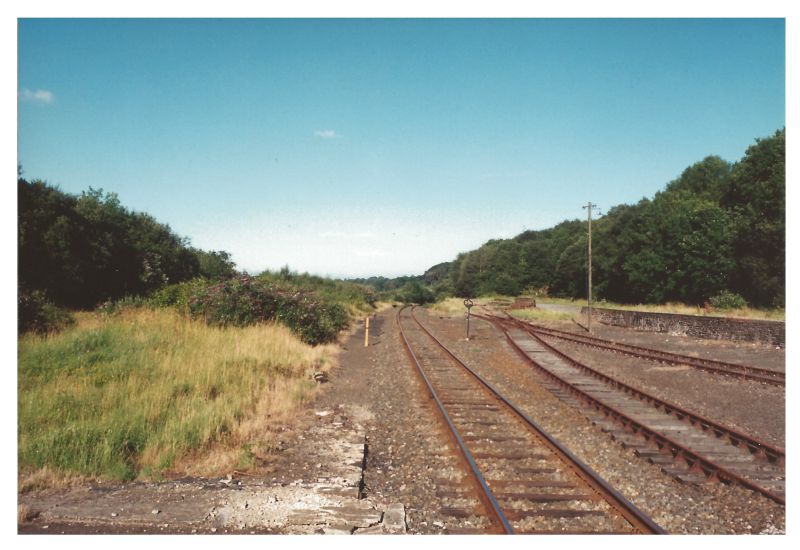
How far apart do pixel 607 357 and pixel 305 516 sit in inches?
551

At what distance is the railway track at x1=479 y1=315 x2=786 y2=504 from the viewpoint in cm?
589

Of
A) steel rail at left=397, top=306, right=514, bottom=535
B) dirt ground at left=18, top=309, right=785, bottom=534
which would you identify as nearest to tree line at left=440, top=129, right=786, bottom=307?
dirt ground at left=18, top=309, right=785, bottom=534

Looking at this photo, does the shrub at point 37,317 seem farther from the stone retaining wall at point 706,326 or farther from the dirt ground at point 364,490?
the stone retaining wall at point 706,326

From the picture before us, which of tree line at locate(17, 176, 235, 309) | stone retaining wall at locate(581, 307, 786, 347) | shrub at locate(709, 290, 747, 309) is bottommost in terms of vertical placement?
stone retaining wall at locate(581, 307, 786, 347)

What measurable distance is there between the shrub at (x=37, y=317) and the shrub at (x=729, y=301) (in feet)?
122

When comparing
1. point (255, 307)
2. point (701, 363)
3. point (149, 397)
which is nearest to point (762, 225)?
point (701, 363)

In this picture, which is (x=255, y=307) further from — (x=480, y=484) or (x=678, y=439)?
(x=678, y=439)

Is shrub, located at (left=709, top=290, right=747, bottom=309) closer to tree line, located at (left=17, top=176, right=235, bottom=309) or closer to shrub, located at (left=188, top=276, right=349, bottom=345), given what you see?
shrub, located at (left=188, top=276, right=349, bottom=345)

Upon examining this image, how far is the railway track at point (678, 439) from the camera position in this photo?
589cm

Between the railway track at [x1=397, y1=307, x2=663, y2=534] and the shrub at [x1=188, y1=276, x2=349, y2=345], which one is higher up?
the shrub at [x1=188, y1=276, x2=349, y2=345]

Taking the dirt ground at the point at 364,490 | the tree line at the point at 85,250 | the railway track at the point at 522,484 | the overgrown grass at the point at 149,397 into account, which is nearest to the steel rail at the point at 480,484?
the railway track at the point at 522,484

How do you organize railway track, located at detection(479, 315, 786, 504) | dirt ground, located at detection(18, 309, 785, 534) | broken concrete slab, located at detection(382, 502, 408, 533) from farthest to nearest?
1. railway track, located at detection(479, 315, 786, 504)
2. broken concrete slab, located at detection(382, 502, 408, 533)
3. dirt ground, located at detection(18, 309, 785, 534)

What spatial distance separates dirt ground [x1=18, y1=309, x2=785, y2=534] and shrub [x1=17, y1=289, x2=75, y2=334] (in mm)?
8010

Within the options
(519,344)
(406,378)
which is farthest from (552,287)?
(406,378)
